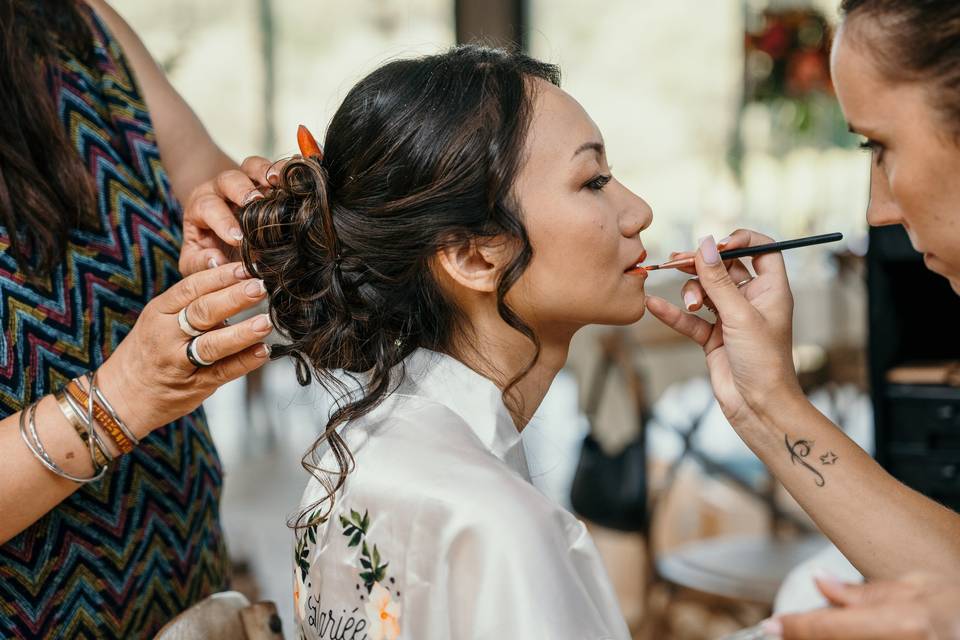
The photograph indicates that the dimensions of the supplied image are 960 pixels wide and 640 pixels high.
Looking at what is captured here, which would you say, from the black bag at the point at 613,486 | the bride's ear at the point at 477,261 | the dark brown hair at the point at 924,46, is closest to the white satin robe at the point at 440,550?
the bride's ear at the point at 477,261

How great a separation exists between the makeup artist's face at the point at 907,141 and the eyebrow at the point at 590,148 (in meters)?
0.30

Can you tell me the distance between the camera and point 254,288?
1002 millimetres

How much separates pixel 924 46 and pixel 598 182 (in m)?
0.40

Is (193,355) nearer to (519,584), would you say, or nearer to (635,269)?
(519,584)

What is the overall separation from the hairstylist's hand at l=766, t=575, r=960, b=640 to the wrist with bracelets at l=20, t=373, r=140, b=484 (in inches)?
25.7

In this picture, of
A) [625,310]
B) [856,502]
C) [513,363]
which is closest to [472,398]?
[513,363]

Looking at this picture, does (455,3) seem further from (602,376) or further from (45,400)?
(45,400)

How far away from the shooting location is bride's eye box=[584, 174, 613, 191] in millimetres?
1229

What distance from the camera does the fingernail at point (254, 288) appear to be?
100cm

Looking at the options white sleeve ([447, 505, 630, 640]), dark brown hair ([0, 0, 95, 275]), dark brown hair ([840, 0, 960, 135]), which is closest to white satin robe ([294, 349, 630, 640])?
white sleeve ([447, 505, 630, 640])

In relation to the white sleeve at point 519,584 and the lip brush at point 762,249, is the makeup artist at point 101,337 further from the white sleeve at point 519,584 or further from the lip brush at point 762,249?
the lip brush at point 762,249

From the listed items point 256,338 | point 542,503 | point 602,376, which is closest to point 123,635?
point 256,338

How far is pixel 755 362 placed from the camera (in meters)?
1.17

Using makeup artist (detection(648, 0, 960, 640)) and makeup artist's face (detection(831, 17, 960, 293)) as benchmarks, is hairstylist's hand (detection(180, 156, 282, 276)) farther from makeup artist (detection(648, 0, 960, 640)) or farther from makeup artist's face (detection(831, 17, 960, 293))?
makeup artist's face (detection(831, 17, 960, 293))
